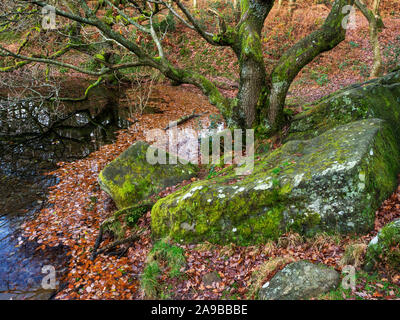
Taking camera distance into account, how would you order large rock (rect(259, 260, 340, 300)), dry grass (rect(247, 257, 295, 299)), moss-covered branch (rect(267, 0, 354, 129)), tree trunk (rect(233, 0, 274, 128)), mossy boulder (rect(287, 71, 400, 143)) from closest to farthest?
large rock (rect(259, 260, 340, 300))
dry grass (rect(247, 257, 295, 299))
mossy boulder (rect(287, 71, 400, 143))
moss-covered branch (rect(267, 0, 354, 129))
tree trunk (rect(233, 0, 274, 128))

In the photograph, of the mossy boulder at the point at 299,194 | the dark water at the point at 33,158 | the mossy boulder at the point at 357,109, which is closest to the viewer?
the mossy boulder at the point at 299,194

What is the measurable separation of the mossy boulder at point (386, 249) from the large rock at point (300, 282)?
492mm

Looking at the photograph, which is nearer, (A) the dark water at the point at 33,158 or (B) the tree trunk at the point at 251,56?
(A) the dark water at the point at 33,158

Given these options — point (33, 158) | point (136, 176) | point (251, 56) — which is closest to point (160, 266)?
point (136, 176)

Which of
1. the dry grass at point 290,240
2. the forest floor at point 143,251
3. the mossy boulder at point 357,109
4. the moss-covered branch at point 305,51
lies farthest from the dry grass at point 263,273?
the moss-covered branch at point 305,51

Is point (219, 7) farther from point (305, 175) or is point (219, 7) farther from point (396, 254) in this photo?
point (396, 254)

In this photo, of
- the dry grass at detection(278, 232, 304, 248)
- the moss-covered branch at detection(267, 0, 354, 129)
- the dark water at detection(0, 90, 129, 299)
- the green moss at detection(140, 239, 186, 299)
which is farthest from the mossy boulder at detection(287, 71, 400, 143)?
the dark water at detection(0, 90, 129, 299)

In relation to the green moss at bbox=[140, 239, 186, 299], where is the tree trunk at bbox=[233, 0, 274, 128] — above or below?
above

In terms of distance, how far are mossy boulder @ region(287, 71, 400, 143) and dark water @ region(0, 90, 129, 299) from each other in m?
6.88

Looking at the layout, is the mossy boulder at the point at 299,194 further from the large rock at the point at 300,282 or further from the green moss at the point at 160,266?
the large rock at the point at 300,282

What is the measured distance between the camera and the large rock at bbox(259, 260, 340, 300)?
11.1 feet

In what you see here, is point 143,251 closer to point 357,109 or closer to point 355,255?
point 355,255

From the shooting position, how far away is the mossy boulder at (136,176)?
714 cm

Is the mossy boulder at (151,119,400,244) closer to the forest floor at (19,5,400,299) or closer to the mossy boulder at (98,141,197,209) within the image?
the forest floor at (19,5,400,299)
